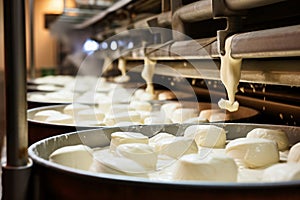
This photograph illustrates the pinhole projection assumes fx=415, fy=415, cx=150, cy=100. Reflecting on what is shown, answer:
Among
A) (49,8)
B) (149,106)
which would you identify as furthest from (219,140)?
(49,8)

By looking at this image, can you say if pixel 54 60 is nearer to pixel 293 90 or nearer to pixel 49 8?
pixel 49 8

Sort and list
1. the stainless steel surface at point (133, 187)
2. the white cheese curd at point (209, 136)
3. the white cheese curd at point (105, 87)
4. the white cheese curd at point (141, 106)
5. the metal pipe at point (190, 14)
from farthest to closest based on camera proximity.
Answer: the white cheese curd at point (105, 87)
the white cheese curd at point (141, 106)
the metal pipe at point (190, 14)
the white cheese curd at point (209, 136)
the stainless steel surface at point (133, 187)

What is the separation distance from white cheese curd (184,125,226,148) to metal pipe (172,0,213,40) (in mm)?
447

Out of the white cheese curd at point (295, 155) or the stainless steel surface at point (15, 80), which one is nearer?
the stainless steel surface at point (15, 80)

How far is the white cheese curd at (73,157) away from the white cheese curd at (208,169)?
0.26m

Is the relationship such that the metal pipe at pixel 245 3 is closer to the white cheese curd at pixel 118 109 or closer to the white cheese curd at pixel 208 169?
the white cheese curd at pixel 208 169

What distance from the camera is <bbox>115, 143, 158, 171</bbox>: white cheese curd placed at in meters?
0.95

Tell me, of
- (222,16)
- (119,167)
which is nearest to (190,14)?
(222,16)

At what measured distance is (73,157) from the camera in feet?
3.16

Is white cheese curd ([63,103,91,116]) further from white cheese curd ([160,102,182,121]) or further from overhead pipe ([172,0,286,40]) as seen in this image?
overhead pipe ([172,0,286,40])

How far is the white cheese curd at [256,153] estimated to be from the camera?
0.97 metres

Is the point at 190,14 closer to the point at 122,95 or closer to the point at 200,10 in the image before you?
the point at 200,10

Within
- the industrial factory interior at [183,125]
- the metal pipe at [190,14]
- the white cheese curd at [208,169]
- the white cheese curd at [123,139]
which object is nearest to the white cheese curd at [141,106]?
the industrial factory interior at [183,125]

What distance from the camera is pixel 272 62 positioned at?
49.2 inches
